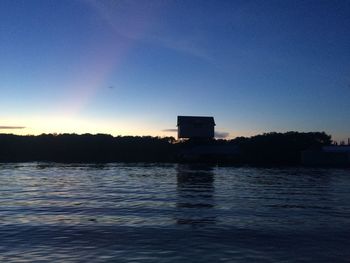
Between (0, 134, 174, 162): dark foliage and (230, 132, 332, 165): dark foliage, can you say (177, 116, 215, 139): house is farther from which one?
(0, 134, 174, 162): dark foliage

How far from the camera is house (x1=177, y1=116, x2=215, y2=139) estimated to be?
333ft

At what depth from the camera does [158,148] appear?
11675 cm

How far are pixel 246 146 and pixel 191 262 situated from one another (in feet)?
302

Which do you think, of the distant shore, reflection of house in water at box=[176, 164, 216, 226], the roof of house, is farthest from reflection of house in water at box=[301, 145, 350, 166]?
reflection of house in water at box=[176, 164, 216, 226]

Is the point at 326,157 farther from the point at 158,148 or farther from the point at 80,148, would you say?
the point at 80,148

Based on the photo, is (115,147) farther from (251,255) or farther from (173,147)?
(251,255)

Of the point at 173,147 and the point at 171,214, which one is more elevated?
the point at 173,147

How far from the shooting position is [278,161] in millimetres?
96312

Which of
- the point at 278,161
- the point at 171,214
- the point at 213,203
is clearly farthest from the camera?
the point at 278,161

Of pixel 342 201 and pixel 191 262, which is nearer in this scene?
pixel 191 262

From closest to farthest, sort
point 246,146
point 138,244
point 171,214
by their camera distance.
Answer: point 138,244 < point 171,214 < point 246,146

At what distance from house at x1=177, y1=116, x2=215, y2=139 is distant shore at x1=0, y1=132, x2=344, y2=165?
6.05ft

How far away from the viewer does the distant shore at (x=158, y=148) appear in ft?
318

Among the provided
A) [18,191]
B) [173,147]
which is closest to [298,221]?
[18,191]
